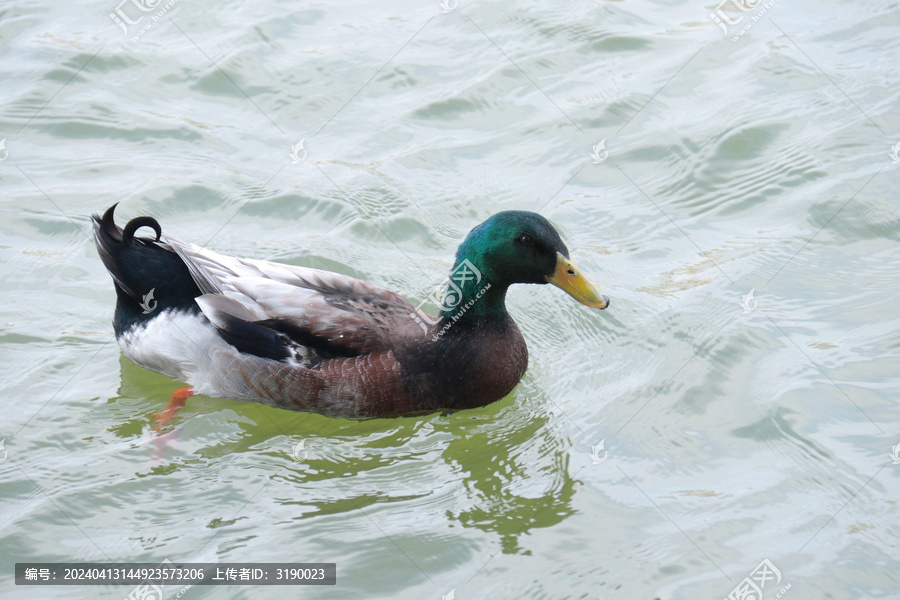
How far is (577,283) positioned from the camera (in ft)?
20.3

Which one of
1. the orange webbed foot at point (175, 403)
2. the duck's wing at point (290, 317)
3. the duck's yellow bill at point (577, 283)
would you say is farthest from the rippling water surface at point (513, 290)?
the duck's yellow bill at point (577, 283)

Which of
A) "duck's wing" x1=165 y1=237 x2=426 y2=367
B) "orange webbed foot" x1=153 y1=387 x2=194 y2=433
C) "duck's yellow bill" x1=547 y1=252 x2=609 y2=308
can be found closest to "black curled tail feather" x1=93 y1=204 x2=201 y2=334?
"duck's wing" x1=165 y1=237 x2=426 y2=367

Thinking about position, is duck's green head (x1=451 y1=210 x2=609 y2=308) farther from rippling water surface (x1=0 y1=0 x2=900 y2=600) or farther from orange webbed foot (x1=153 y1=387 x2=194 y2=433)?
orange webbed foot (x1=153 y1=387 x2=194 y2=433)

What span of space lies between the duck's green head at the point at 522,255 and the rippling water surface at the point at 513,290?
32.9 inches

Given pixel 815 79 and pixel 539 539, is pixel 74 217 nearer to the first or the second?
pixel 539 539

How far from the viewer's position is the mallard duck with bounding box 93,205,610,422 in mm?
6176

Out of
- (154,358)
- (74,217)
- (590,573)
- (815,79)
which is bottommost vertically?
(590,573)

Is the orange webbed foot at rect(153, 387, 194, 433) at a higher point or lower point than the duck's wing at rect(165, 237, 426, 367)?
lower

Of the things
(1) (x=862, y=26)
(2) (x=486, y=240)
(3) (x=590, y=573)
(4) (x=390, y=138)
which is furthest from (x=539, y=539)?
(1) (x=862, y=26)

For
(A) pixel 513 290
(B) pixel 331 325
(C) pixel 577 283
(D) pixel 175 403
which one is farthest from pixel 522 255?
(D) pixel 175 403

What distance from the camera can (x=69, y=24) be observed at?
10.0m

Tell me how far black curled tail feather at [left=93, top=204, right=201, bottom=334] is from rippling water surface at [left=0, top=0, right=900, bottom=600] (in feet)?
1.82

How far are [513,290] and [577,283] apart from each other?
1439 mm

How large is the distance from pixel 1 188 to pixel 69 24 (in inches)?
105
